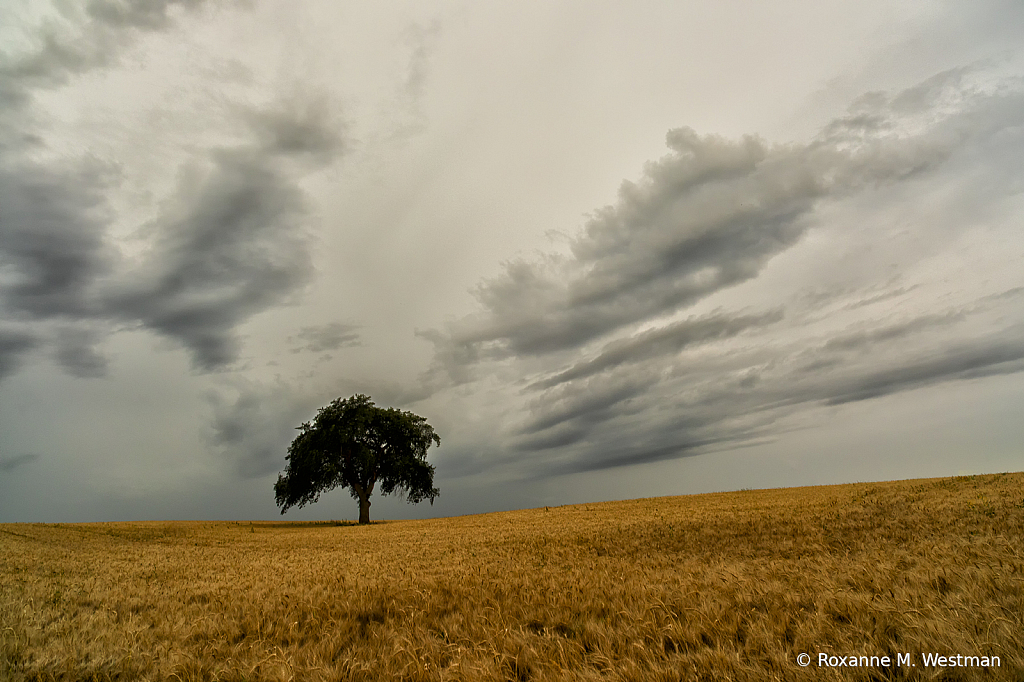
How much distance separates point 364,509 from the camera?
161 feet

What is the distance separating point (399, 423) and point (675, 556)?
41821 millimetres

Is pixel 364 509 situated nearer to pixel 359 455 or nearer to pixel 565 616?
pixel 359 455

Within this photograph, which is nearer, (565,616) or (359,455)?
(565,616)

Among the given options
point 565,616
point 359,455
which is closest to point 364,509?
point 359,455

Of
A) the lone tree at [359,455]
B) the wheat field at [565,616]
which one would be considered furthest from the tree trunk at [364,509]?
the wheat field at [565,616]

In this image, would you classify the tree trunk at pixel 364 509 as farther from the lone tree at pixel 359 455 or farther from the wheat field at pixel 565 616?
the wheat field at pixel 565 616

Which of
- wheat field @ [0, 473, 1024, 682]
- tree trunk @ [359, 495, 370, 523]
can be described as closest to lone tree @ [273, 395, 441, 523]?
tree trunk @ [359, 495, 370, 523]

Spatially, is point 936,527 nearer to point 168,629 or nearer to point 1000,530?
point 1000,530

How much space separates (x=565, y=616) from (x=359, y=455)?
148 feet

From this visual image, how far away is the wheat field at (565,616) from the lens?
4.63 m

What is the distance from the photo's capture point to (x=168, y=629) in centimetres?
691

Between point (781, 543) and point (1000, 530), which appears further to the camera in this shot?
point (781, 543)

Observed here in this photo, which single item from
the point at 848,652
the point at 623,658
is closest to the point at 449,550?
the point at 623,658

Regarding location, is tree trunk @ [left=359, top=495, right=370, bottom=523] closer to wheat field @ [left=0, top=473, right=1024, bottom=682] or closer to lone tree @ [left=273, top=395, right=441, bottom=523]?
lone tree @ [left=273, top=395, right=441, bottom=523]
